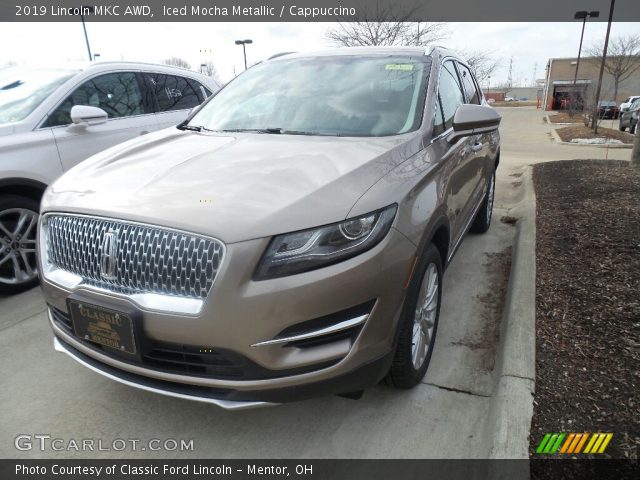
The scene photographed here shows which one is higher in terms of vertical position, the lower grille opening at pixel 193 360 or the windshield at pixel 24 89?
the windshield at pixel 24 89

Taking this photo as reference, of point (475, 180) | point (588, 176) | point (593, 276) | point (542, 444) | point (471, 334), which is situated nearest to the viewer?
point (542, 444)

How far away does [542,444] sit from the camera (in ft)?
6.61

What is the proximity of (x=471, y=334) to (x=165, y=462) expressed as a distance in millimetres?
2083

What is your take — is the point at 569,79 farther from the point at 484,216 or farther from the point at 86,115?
the point at 86,115

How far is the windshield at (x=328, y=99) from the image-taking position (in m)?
2.82

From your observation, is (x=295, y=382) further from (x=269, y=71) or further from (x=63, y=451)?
(x=269, y=71)

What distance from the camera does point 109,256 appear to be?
1960 millimetres

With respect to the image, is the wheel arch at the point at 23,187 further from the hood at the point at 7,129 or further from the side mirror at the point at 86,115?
the side mirror at the point at 86,115

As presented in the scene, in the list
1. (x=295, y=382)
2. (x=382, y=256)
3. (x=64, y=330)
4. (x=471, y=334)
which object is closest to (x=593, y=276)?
(x=471, y=334)

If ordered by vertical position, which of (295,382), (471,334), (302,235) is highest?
(302,235)

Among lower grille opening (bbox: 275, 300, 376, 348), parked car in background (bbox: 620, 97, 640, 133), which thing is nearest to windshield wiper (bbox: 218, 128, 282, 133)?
lower grille opening (bbox: 275, 300, 376, 348)

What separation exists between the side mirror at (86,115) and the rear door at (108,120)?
0.13m

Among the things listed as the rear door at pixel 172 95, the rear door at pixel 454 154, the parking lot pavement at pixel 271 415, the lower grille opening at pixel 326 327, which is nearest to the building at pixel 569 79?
the rear door at pixel 172 95

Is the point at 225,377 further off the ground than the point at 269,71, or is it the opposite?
the point at 269,71
